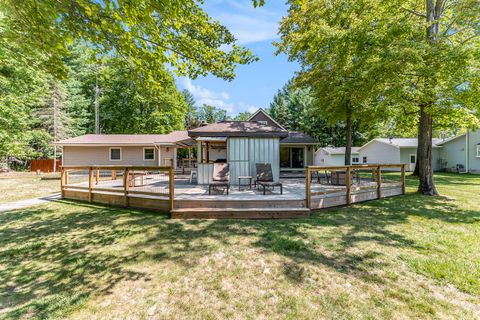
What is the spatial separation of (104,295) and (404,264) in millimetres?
4585

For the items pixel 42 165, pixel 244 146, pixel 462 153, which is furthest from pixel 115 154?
pixel 462 153

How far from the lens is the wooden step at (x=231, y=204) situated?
20.4 ft

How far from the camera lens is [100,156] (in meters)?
18.7

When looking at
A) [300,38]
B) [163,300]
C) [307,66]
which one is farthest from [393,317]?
[307,66]

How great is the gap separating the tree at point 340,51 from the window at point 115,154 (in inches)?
608

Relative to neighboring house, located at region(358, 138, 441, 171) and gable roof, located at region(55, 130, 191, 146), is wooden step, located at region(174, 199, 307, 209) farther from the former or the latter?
neighboring house, located at region(358, 138, 441, 171)

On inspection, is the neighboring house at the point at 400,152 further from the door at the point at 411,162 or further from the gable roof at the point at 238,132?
the gable roof at the point at 238,132

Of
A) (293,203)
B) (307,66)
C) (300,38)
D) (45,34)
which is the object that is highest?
(307,66)

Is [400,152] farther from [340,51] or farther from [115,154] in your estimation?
[115,154]

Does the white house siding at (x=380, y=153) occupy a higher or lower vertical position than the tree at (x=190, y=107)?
lower

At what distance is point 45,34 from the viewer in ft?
13.3

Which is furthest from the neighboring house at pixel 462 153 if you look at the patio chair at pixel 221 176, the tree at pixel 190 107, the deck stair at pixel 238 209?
the tree at pixel 190 107

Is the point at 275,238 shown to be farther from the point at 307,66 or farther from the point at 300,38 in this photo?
the point at 307,66

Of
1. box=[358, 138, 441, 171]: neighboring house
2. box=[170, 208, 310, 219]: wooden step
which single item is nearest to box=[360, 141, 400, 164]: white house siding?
box=[358, 138, 441, 171]: neighboring house
